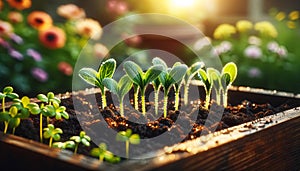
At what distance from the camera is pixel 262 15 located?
20.3 feet

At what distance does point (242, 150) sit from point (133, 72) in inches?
16.4

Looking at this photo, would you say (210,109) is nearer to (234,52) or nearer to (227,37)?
(234,52)

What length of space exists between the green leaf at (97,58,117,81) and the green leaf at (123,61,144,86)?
0.34ft

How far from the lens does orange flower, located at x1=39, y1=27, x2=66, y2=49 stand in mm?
3299

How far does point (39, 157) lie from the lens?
3.34ft

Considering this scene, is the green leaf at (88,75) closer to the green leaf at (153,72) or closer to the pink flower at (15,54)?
the green leaf at (153,72)

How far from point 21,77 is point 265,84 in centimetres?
190

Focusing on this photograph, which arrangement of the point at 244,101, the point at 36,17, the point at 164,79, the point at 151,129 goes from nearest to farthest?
the point at 151,129 → the point at 164,79 → the point at 244,101 → the point at 36,17

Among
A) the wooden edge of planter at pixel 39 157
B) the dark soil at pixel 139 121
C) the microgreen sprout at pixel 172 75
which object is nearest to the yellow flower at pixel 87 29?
the dark soil at pixel 139 121

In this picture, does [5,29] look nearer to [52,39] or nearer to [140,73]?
[52,39]

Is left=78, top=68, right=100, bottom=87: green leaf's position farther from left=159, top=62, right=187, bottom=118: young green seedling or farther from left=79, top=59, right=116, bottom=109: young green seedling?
left=159, top=62, right=187, bottom=118: young green seedling

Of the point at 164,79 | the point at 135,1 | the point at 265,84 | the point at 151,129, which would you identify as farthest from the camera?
the point at 135,1

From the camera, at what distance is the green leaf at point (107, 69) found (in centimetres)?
151

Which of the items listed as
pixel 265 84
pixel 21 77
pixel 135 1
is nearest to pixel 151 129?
pixel 21 77
